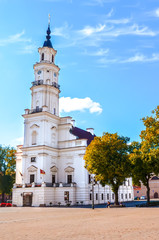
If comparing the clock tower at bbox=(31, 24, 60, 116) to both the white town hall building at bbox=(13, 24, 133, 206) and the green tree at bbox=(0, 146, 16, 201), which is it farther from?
the green tree at bbox=(0, 146, 16, 201)

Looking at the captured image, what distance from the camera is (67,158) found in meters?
57.8

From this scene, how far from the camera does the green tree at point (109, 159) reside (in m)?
41.0

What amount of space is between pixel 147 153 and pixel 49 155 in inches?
992

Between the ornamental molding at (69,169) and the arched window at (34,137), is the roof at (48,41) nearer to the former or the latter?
the arched window at (34,137)

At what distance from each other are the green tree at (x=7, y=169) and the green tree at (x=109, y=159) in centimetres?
3049

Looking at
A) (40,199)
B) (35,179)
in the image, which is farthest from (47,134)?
(40,199)

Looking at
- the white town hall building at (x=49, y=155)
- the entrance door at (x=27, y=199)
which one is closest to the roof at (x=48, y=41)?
the white town hall building at (x=49, y=155)

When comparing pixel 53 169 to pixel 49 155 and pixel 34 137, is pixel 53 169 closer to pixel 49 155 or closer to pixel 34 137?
pixel 49 155

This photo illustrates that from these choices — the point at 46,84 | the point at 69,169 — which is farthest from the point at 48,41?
the point at 69,169

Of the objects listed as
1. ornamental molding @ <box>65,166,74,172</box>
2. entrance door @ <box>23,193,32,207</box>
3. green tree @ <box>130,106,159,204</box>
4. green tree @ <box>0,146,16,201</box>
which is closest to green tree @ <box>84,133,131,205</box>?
green tree @ <box>130,106,159,204</box>

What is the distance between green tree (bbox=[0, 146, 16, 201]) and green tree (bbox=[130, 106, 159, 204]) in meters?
35.7

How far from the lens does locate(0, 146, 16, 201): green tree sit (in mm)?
64425

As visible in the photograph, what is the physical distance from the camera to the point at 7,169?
66.2 metres

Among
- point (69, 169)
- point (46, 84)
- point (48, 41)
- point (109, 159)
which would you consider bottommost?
point (69, 169)
